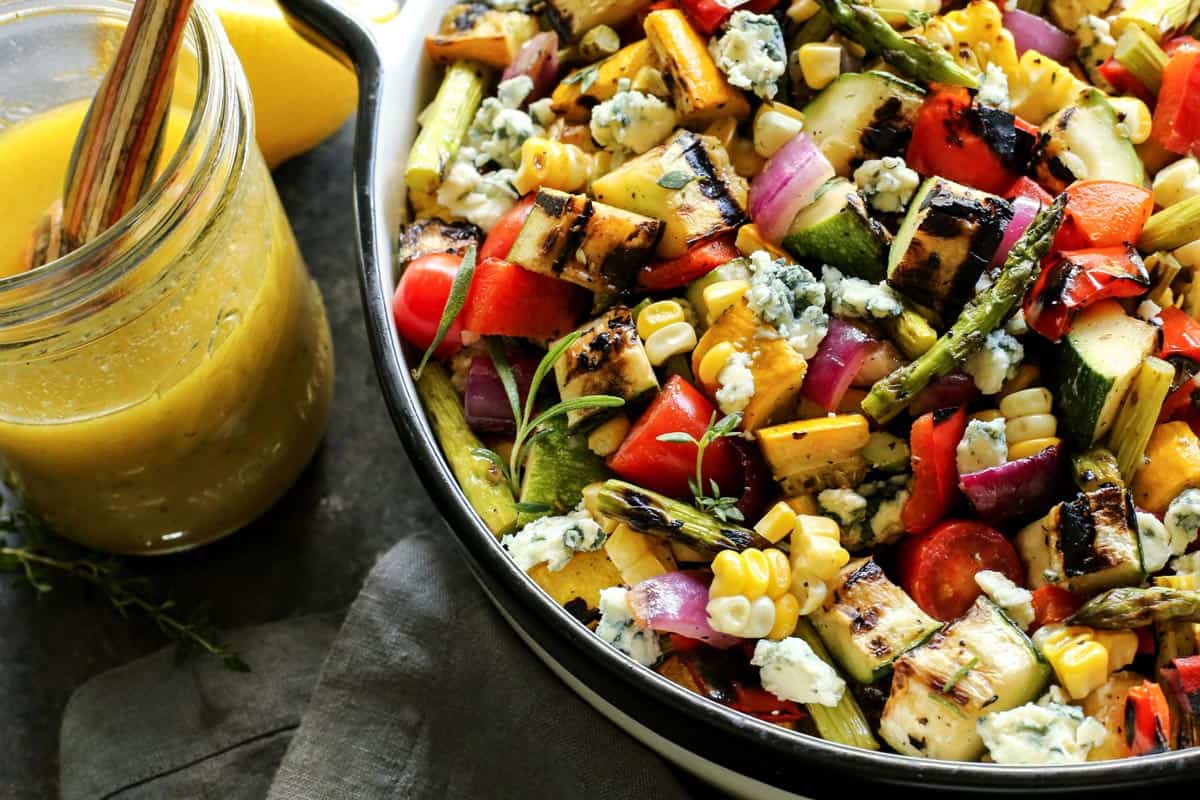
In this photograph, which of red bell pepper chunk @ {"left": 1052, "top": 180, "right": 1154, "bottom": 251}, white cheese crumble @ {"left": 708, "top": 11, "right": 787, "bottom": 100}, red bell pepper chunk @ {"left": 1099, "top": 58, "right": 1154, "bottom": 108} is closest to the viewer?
red bell pepper chunk @ {"left": 1052, "top": 180, "right": 1154, "bottom": 251}

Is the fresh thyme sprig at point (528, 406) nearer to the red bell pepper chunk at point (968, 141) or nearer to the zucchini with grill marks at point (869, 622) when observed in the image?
the zucchini with grill marks at point (869, 622)

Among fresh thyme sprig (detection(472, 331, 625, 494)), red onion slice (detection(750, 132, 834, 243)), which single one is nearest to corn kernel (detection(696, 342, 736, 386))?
fresh thyme sprig (detection(472, 331, 625, 494))

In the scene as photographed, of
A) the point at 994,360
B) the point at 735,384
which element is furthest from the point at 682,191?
the point at 994,360

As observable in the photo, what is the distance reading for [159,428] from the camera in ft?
8.53

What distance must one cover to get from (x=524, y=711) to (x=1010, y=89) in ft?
5.09

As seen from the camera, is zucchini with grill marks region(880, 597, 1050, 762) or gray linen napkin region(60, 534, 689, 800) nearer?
zucchini with grill marks region(880, 597, 1050, 762)

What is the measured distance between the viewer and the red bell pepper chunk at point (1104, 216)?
2.16 metres

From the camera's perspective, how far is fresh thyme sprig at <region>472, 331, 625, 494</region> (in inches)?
83.5

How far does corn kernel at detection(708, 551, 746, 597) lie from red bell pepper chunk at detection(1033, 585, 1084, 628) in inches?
19.4

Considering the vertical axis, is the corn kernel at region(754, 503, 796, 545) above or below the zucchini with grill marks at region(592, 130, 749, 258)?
below

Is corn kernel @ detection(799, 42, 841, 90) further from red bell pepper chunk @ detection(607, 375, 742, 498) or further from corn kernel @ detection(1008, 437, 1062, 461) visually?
corn kernel @ detection(1008, 437, 1062, 461)

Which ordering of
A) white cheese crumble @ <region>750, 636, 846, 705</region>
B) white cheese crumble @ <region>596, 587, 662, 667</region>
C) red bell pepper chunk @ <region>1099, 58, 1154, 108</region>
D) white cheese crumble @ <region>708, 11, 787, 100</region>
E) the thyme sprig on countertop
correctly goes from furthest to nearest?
the thyme sprig on countertop
red bell pepper chunk @ <region>1099, 58, 1154, 108</region>
white cheese crumble @ <region>708, 11, 787, 100</region>
white cheese crumble @ <region>596, 587, 662, 667</region>
white cheese crumble @ <region>750, 636, 846, 705</region>

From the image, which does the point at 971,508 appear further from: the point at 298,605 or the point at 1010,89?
the point at 298,605

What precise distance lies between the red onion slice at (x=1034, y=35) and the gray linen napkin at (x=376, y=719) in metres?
1.57
